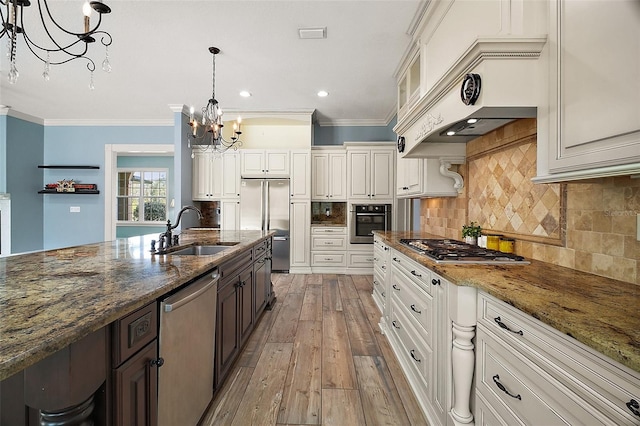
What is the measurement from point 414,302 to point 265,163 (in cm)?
384

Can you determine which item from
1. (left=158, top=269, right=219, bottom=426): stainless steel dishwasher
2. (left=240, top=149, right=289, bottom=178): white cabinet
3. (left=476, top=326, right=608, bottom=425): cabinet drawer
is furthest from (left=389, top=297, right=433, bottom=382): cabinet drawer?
(left=240, top=149, right=289, bottom=178): white cabinet

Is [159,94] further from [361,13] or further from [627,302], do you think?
[627,302]

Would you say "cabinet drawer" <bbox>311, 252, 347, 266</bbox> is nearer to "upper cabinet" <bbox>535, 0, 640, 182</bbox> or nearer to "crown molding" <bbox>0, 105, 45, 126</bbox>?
"upper cabinet" <bbox>535, 0, 640, 182</bbox>

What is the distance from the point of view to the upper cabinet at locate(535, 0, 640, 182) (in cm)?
84

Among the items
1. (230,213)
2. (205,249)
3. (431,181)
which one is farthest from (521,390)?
(230,213)

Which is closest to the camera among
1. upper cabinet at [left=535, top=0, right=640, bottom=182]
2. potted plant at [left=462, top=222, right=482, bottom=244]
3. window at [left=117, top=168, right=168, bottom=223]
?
upper cabinet at [left=535, top=0, right=640, bottom=182]

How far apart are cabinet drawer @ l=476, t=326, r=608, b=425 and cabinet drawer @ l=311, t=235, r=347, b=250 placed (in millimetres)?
3783

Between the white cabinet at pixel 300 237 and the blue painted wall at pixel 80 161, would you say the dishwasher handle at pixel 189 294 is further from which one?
the blue painted wall at pixel 80 161

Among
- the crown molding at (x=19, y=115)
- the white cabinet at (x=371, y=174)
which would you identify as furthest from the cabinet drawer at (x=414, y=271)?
the crown molding at (x=19, y=115)

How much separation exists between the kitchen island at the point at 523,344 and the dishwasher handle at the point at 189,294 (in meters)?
1.16

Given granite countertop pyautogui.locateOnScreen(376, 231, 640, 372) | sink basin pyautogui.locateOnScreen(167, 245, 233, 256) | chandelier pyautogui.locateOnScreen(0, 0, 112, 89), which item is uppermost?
chandelier pyautogui.locateOnScreen(0, 0, 112, 89)

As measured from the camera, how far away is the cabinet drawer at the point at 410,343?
1559 millimetres

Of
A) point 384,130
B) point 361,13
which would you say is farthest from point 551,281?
point 384,130

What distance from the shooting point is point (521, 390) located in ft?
2.98
